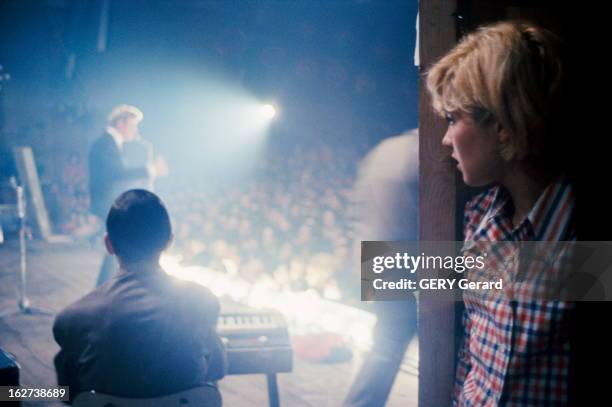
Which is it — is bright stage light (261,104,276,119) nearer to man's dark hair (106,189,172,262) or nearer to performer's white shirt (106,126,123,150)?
performer's white shirt (106,126,123,150)

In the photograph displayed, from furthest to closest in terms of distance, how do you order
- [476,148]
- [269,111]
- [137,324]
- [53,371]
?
[269,111] < [53,371] < [137,324] < [476,148]

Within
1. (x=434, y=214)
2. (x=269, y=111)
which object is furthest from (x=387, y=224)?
(x=269, y=111)

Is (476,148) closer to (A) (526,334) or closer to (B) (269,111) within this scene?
(A) (526,334)

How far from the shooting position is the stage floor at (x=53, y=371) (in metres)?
3.95

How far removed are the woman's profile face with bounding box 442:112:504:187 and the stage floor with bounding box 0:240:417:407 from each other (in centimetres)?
281

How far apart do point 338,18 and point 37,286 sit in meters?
4.72

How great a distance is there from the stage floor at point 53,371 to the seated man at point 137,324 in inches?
72.6

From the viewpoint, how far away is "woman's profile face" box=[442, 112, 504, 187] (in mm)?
1330

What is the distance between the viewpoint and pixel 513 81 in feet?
4.08

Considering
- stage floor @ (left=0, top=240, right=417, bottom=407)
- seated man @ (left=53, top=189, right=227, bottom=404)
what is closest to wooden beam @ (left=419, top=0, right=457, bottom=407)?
seated man @ (left=53, top=189, right=227, bottom=404)

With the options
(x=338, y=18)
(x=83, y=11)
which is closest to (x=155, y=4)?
(x=83, y=11)

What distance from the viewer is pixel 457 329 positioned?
5.23 ft

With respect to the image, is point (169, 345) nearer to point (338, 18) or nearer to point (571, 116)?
point (571, 116)

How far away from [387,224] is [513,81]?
4.89 feet
